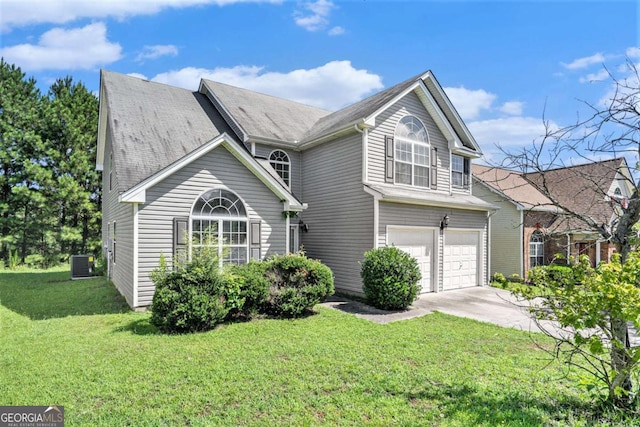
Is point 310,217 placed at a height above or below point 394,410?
above

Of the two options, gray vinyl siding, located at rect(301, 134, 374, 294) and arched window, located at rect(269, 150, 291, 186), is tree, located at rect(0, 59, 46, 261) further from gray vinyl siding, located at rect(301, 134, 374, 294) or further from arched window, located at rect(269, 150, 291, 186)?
gray vinyl siding, located at rect(301, 134, 374, 294)

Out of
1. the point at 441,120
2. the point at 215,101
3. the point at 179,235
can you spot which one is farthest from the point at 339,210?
the point at 215,101

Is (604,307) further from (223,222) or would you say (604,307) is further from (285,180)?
(285,180)

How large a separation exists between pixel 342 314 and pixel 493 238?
12696 millimetres

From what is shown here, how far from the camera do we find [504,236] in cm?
1767

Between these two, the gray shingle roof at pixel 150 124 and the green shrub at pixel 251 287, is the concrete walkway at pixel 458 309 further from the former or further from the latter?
the gray shingle roof at pixel 150 124

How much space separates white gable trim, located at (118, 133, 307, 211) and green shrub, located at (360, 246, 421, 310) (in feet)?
9.86

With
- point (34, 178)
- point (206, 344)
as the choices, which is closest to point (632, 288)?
point (206, 344)

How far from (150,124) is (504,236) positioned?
16.7 meters

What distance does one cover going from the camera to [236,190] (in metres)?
10.0

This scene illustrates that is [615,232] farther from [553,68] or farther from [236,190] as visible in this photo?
[236,190]

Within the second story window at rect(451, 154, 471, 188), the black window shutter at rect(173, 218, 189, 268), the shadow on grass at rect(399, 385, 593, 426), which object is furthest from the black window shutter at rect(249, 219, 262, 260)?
the second story window at rect(451, 154, 471, 188)

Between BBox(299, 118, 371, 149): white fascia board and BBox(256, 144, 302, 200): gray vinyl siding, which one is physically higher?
BBox(299, 118, 371, 149): white fascia board

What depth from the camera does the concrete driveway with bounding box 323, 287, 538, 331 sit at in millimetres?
8664
